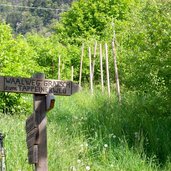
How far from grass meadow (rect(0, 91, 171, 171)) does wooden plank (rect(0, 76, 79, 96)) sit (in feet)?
4.59

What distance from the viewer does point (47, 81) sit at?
182 inches

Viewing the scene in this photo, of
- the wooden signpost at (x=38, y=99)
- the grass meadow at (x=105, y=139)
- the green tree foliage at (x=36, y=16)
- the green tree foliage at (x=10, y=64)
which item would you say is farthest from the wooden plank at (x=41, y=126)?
the green tree foliage at (x=36, y=16)

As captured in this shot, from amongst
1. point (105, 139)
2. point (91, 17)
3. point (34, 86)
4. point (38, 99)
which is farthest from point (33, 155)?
point (91, 17)

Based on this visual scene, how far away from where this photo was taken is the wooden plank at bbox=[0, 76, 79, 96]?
4504 mm

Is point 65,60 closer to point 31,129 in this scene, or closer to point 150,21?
point 150,21

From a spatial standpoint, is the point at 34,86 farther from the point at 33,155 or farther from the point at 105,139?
the point at 105,139

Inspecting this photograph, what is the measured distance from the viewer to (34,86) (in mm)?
4566

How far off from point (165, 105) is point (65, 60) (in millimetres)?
11789

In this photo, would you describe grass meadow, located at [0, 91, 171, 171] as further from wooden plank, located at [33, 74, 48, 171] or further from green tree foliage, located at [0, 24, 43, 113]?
wooden plank, located at [33, 74, 48, 171]

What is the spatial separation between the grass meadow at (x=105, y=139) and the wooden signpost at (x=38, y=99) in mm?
1130

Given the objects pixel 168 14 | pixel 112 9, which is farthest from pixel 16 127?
pixel 112 9

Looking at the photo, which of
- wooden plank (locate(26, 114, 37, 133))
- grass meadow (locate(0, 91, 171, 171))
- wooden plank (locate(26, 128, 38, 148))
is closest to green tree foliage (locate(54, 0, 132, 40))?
grass meadow (locate(0, 91, 171, 171))

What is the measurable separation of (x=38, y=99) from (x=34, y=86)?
0.48ft

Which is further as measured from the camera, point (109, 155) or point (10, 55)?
point (10, 55)
